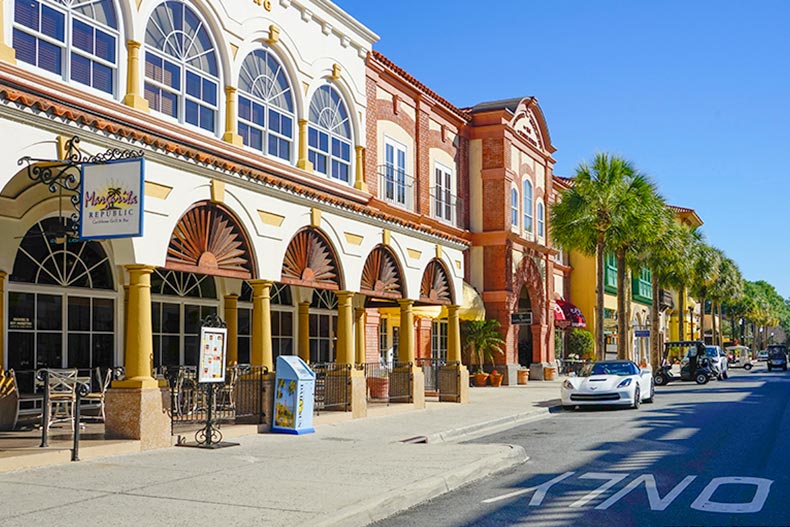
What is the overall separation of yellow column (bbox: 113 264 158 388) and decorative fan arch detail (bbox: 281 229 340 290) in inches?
149

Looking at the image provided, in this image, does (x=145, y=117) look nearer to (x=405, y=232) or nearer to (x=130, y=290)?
(x=130, y=290)

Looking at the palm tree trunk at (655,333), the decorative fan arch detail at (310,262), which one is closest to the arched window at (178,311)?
the decorative fan arch detail at (310,262)

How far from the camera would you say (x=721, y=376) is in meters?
42.8

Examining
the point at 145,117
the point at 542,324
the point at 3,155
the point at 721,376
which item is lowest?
the point at 721,376

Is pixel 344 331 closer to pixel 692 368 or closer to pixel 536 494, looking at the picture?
pixel 536 494

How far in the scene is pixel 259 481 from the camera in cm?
1020

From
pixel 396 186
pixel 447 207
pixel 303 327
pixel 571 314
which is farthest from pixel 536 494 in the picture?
pixel 571 314

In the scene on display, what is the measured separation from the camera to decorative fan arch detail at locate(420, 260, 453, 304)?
22250 mm

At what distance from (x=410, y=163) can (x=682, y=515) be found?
67.8 feet

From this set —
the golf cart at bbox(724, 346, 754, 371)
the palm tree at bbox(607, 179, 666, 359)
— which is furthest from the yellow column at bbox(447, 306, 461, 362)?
the golf cart at bbox(724, 346, 754, 371)

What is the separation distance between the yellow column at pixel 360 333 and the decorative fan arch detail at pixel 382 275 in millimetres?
1360

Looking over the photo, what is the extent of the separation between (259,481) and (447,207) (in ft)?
73.2

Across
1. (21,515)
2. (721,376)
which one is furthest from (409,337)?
(721,376)

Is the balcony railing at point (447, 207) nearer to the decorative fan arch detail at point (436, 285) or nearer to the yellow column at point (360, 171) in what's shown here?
the yellow column at point (360, 171)
